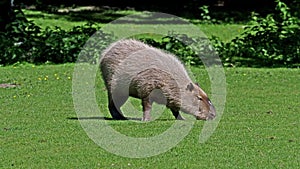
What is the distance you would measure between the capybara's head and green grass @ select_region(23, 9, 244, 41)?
13.7 m

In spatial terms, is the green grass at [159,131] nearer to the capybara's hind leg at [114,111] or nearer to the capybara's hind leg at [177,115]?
the capybara's hind leg at [177,115]

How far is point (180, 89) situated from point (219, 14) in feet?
66.5

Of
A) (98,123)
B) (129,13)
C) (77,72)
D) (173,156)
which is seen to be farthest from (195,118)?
(129,13)

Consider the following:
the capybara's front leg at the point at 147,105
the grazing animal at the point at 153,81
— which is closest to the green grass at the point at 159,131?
the capybara's front leg at the point at 147,105

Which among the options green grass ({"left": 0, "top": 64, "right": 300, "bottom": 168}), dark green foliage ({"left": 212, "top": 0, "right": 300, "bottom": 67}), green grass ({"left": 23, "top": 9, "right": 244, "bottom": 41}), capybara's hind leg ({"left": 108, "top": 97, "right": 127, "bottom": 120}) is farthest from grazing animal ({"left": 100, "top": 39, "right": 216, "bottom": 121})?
green grass ({"left": 23, "top": 9, "right": 244, "bottom": 41})

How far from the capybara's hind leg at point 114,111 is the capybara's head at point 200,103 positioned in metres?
1.09

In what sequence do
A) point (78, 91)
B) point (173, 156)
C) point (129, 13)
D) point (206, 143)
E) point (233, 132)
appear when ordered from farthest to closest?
1. point (129, 13)
2. point (78, 91)
3. point (233, 132)
4. point (206, 143)
5. point (173, 156)

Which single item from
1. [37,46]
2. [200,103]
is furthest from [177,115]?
[37,46]

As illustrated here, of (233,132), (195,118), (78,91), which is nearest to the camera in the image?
(233,132)

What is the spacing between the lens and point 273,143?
8.87 m

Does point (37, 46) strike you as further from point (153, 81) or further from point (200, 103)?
point (200, 103)

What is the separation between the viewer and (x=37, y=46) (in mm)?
17859

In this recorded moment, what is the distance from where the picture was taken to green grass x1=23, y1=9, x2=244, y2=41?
24875 millimetres

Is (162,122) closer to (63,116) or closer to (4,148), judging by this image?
(63,116)
